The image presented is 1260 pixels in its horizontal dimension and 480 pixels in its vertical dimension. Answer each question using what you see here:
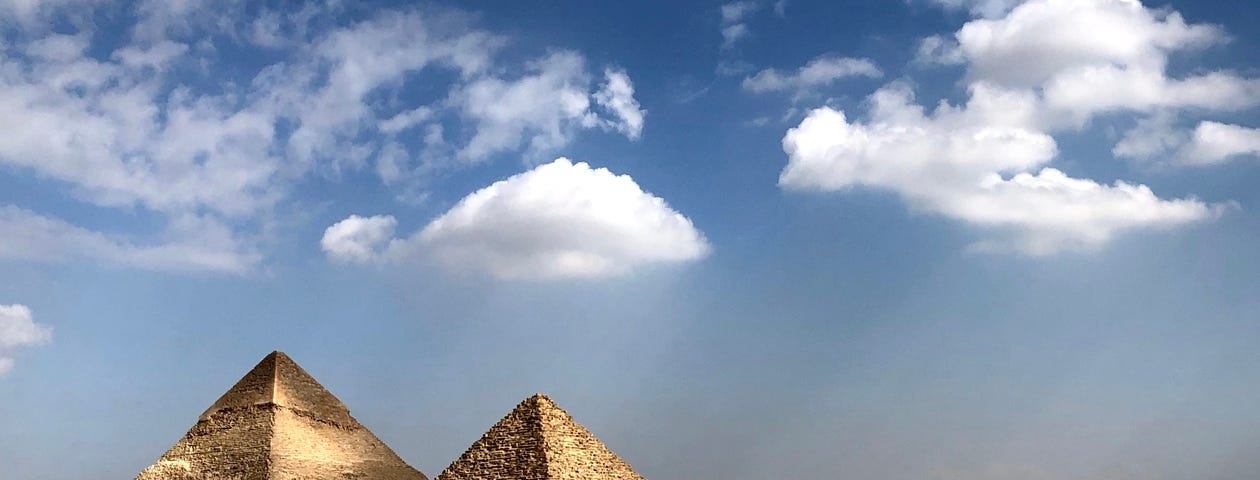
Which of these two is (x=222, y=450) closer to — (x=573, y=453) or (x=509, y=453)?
(x=509, y=453)

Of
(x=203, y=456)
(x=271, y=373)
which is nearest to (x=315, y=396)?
(x=271, y=373)

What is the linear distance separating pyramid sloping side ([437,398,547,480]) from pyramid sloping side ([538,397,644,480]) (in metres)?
0.32

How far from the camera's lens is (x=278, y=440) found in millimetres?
37406

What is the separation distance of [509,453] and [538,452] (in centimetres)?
135

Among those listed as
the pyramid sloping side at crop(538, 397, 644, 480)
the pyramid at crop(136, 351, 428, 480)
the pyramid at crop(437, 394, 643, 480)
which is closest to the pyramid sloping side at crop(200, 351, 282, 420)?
the pyramid at crop(136, 351, 428, 480)

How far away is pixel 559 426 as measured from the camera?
35906 mm

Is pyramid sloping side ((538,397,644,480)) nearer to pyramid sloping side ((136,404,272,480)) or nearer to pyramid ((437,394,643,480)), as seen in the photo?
pyramid ((437,394,643,480))

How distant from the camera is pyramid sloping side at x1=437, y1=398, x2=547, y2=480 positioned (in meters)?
34.4

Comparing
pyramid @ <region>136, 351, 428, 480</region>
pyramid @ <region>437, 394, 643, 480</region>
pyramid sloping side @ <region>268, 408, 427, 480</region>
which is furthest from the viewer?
pyramid @ <region>136, 351, 428, 480</region>

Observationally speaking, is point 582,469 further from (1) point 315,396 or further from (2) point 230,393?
(2) point 230,393

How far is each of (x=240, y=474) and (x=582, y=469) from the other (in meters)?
12.5

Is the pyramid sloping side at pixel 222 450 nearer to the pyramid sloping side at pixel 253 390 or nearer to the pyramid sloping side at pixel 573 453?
the pyramid sloping side at pixel 253 390

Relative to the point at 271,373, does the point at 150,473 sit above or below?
below

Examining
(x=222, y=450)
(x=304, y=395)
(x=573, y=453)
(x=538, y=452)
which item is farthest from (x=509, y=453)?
(x=222, y=450)
